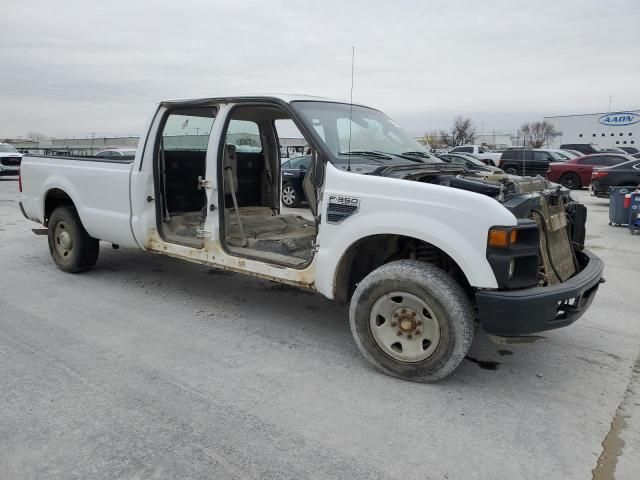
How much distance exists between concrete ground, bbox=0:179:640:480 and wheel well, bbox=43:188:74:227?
4.62 ft

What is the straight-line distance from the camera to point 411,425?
9.97 feet

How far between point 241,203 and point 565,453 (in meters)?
4.25

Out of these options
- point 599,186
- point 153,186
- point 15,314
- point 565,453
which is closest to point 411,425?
point 565,453

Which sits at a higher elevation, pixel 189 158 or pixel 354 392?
pixel 189 158

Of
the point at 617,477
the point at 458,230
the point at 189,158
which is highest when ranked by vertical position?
the point at 189,158

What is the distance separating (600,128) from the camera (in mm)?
57812

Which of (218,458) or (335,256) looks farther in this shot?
(335,256)

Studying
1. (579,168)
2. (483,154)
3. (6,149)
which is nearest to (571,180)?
(579,168)

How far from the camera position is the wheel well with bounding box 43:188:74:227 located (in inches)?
247

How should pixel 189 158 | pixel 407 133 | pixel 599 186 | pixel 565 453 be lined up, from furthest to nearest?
pixel 599 186, pixel 189 158, pixel 407 133, pixel 565 453

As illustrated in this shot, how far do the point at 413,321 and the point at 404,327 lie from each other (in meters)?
0.08

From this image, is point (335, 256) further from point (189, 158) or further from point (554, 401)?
point (189, 158)

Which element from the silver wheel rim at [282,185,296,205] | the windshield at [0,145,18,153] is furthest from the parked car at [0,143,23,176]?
the silver wheel rim at [282,185,296,205]

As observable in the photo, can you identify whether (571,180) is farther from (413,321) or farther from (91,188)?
(413,321)
